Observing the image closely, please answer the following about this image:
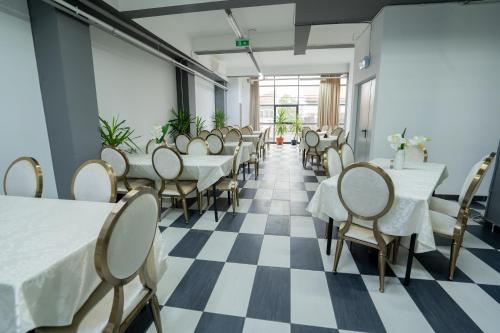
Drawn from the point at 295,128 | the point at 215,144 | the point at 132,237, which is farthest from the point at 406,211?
the point at 295,128

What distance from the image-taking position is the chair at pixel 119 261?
90 cm

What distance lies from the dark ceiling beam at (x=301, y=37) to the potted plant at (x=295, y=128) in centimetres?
439

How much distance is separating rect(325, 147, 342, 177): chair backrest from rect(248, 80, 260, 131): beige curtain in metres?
8.57

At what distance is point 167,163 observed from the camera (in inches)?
109

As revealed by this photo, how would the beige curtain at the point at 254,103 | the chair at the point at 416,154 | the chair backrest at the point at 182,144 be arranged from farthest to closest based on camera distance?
the beige curtain at the point at 254,103 < the chair backrest at the point at 182,144 < the chair at the point at 416,154

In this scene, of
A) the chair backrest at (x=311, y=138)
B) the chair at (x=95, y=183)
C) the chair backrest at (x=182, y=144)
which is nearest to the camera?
the chair at (x=95, y=183)

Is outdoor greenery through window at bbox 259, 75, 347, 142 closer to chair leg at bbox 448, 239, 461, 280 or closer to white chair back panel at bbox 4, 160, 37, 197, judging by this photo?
chair leg at bbox 448, 239, 461, 280

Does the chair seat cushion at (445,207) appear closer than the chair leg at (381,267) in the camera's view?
No

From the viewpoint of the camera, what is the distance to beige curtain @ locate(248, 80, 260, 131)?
1054 cm

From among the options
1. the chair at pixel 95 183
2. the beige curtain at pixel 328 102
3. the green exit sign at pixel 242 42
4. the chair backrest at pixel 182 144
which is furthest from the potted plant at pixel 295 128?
the chair at pixel 95 183

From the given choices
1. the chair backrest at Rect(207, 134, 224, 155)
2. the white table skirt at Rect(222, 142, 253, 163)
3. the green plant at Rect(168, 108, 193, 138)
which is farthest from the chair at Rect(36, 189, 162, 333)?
the green plant at Rect(168, 108, 193, 138)

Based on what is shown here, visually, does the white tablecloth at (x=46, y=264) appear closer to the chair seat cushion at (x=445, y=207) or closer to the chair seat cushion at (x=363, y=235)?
the chair seat cushion at (x=363, y=235)

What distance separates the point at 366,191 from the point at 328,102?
29.8 ft

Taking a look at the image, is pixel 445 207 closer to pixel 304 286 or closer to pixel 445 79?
pixel 304 286
